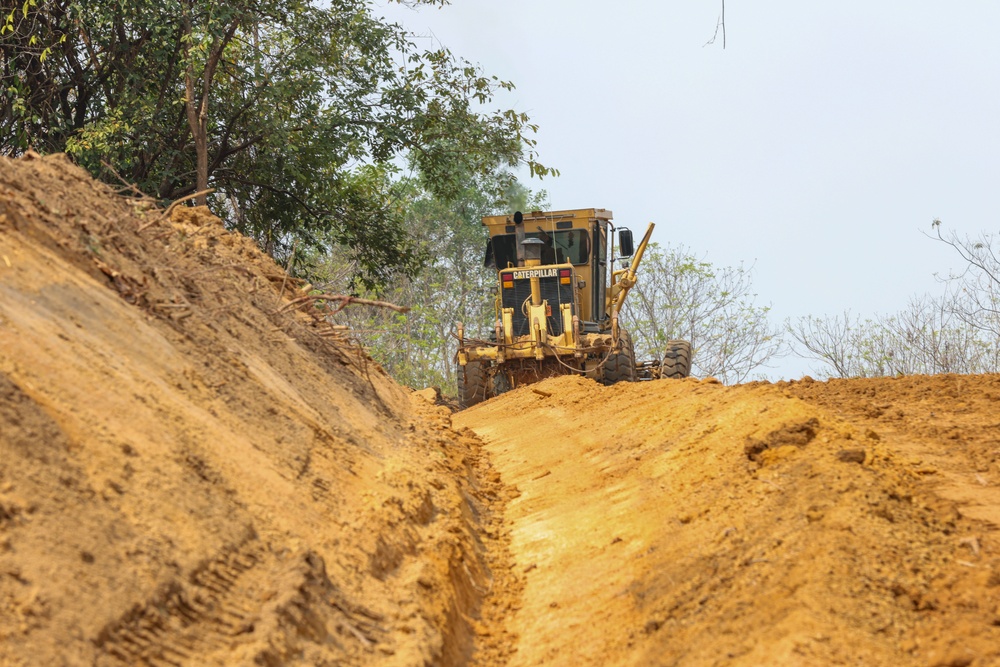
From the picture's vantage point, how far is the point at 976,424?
857 centimetres

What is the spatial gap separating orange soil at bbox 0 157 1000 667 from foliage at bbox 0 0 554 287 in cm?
726

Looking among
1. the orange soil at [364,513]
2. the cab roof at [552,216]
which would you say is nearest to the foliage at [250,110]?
the cab roof at [552,216]

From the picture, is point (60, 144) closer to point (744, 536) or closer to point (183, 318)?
point (183, 318)

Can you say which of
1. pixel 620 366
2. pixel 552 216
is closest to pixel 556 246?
pixel 552 216

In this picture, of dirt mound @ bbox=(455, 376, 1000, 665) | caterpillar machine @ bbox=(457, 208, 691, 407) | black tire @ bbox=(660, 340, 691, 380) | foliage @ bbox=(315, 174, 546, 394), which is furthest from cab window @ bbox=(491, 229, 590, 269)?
foliage @ bbox=(315, 174, 546, 394)

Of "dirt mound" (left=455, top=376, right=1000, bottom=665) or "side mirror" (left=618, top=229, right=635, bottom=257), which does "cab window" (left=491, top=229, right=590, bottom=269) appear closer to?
"side mirror" (left=618, top=229, right=635, bottom=257)

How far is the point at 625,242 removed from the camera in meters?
16.4

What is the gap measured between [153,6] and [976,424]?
41.2 feet

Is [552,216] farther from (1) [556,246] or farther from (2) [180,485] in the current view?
(2) [180,485]

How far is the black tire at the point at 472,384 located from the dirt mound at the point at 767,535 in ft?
19.8

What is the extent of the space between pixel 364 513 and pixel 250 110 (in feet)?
41.5

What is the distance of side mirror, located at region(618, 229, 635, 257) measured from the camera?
53.4 ft

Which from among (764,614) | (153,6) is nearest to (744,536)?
(764,614)

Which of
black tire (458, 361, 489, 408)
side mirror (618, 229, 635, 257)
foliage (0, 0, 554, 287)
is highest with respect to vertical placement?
foliage (0, 0, 554, 287)
